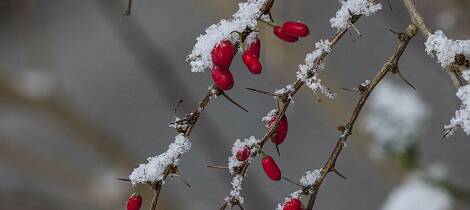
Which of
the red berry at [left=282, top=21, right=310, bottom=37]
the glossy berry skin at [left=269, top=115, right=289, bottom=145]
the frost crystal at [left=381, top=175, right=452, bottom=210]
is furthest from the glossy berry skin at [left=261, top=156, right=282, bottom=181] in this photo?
the frost crystal at [left=381, top=175, right=452, bottom=210]

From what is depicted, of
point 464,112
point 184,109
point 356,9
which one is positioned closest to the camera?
point 464,112

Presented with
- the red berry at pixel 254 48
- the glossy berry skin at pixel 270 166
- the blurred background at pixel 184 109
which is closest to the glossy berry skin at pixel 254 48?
the red berry at pixel 254 48

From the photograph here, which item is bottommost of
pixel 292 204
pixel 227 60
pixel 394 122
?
pixel 292 204

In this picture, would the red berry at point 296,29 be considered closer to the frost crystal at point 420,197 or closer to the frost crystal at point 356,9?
the frost crystal at point 356,9

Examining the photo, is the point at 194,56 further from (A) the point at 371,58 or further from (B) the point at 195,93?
(B) the point at 195,93

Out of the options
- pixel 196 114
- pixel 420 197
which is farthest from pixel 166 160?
pixel 420 197

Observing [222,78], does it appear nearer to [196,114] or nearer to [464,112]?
[196,114]
